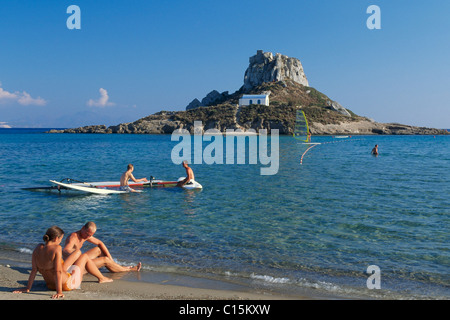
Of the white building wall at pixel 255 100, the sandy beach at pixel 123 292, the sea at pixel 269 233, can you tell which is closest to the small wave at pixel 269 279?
the sea at pixel 269 233

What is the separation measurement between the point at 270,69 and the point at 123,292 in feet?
611

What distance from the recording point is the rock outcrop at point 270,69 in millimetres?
183113

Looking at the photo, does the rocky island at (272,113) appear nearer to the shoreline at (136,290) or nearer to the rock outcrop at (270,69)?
the rock outcrop at (270,69)

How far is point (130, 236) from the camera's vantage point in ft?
38.6

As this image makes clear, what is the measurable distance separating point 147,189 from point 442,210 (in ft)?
50.6

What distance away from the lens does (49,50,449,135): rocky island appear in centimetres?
12974

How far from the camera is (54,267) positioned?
265 inches

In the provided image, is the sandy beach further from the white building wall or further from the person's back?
the white building wall

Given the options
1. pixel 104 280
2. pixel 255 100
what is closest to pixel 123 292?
pixel 104 280

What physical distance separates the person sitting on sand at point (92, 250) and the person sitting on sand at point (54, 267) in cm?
50

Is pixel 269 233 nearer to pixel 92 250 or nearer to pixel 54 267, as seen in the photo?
pixel 92 250

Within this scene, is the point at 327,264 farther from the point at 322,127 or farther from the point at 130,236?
the point at 322,127

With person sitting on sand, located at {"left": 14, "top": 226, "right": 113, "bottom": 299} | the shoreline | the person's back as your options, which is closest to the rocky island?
the shoreline

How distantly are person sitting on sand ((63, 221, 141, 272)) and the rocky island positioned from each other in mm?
117626
